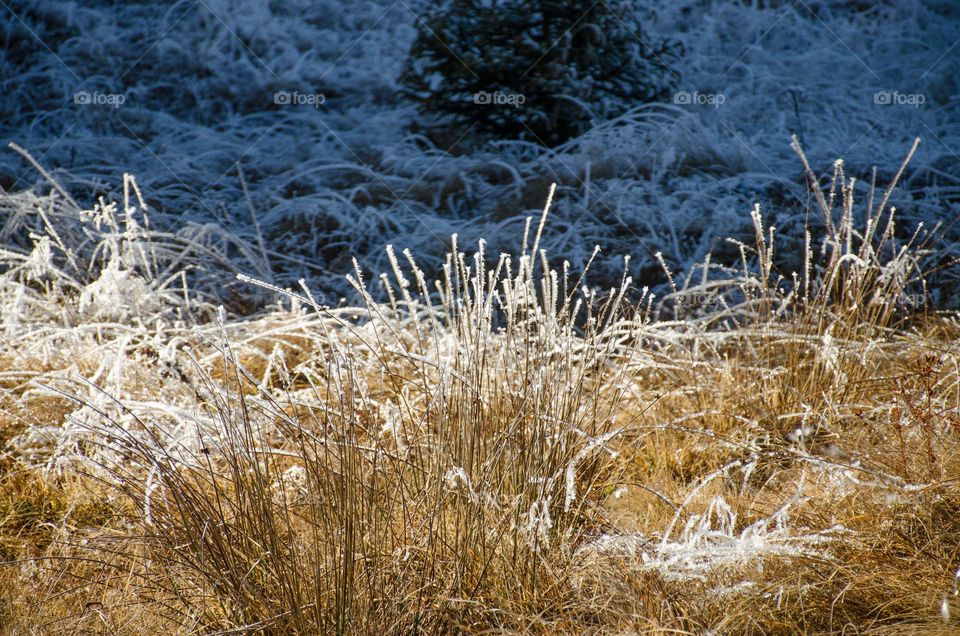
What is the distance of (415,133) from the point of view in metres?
4.84

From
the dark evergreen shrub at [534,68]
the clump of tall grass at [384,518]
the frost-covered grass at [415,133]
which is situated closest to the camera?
the clump of tall grass at [384,518]

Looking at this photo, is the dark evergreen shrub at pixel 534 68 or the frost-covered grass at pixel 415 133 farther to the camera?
the dark evergreen shrub at pixel 534 68

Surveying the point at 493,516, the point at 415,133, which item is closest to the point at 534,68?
the point at 415,133

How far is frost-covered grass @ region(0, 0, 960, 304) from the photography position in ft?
13.8

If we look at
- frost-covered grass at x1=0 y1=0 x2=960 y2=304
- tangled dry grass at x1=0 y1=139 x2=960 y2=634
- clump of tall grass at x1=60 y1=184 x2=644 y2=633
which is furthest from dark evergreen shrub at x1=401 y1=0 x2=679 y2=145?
clump of tall grass at x1=60 y1=184 x2=644 y2=633

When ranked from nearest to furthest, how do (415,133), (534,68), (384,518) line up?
(384,518)
(534,68)
(415,133)

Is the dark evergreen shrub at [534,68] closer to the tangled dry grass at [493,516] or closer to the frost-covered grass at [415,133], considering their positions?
the frost-covered grass at [415,133]

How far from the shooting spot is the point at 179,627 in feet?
4.51

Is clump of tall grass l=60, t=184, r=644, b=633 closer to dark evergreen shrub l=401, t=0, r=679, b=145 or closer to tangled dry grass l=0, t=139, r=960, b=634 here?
tangled dry grass l=0, t=139, r=960, b=634

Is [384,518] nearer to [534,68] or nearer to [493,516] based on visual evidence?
[493,516]

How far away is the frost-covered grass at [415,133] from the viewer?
4.20m

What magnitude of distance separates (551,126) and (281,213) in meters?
1.62

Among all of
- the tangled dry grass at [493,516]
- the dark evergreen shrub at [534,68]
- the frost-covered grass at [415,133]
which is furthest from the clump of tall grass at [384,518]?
the dark evergreen shrub at [534,68]

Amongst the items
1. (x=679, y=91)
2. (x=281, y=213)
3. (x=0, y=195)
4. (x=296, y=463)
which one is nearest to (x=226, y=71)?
(x=281, y=213)
